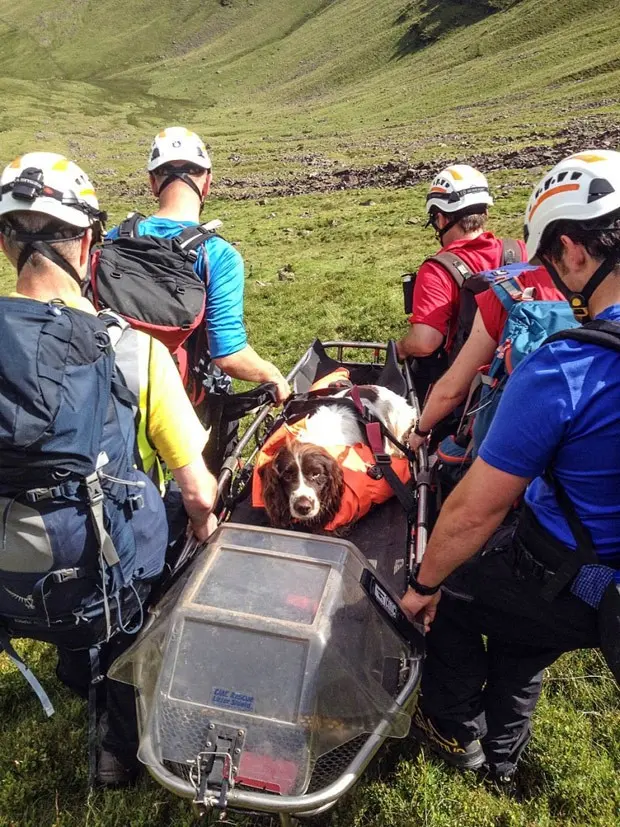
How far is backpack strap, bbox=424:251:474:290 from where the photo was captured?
5691 millimetres

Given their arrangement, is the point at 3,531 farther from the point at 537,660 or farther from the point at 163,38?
the point at 163,38

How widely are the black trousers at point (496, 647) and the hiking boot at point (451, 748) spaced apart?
0.05 metres

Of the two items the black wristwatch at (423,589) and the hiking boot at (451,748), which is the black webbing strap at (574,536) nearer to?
the black wristwatch at (423,589)

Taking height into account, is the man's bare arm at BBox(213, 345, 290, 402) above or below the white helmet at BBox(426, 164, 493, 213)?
below

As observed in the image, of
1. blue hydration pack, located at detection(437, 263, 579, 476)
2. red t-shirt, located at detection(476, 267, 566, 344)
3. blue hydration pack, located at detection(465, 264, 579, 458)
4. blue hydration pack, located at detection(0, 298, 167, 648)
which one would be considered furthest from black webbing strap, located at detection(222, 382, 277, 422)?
blue hydration pack, located at detection(0, 298, 167, 648)

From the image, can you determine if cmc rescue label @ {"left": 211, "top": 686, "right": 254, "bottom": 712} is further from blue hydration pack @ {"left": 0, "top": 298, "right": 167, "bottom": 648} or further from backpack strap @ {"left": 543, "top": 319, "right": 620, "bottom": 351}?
backpack strap @ {"left": 543, "top": 319, "right": 620, "bottom": 351}

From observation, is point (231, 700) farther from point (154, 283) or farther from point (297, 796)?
point (154, 283)

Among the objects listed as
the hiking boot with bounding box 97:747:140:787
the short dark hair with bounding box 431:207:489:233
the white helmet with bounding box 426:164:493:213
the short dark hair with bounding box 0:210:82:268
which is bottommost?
the hiking boot with bounding box 97:747:140:787

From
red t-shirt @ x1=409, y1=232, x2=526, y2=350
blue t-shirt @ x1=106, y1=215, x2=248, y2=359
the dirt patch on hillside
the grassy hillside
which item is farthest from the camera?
the grassy hillside

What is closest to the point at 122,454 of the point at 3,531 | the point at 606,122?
the point at 3,531

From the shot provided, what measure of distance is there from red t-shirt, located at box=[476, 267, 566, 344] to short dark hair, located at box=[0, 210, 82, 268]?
2.70m

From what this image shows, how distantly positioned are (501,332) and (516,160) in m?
26.0

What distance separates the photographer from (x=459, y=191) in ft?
19.4

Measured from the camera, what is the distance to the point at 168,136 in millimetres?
4887
